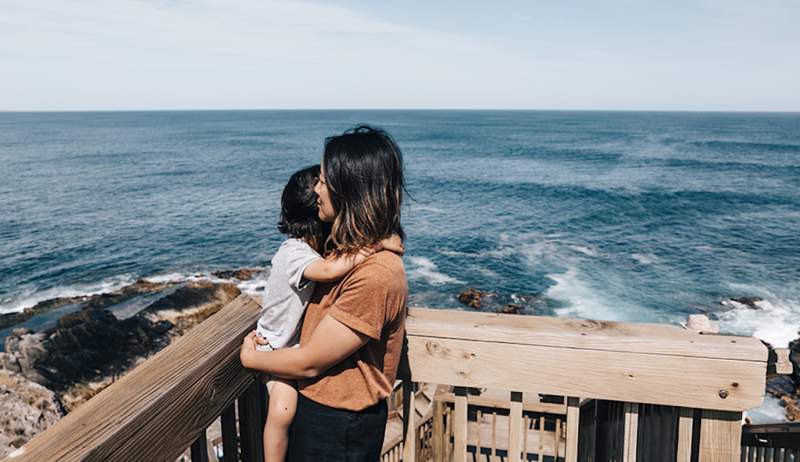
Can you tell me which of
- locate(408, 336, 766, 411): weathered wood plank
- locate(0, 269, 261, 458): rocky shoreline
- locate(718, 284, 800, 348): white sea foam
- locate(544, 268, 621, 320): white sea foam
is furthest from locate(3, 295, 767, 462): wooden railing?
locate(718, 284, 800, 348): white sea foam

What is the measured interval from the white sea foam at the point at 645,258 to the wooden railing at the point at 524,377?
91.4 feet

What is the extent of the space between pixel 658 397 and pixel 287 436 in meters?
1.29

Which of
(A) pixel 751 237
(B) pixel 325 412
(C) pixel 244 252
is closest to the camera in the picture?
(B) pixel 325 412

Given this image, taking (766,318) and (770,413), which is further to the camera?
(766,318)

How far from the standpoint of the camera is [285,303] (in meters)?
2.11

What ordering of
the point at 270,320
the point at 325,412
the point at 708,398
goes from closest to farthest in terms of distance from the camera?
the point at 708,398
the point at 325,412
the point at 270,320

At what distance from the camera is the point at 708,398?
1863 millimetres

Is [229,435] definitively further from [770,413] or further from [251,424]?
[770,413]

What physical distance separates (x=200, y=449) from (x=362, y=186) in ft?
3.23

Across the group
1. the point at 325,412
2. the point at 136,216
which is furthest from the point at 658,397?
the point at 136,216

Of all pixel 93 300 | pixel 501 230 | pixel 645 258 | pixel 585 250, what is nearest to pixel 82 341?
pixel 93 300

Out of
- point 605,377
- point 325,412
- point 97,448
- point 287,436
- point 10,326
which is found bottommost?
point 10,326

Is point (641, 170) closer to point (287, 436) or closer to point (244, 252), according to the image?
point (244, 252)

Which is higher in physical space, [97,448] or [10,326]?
[97,448]
